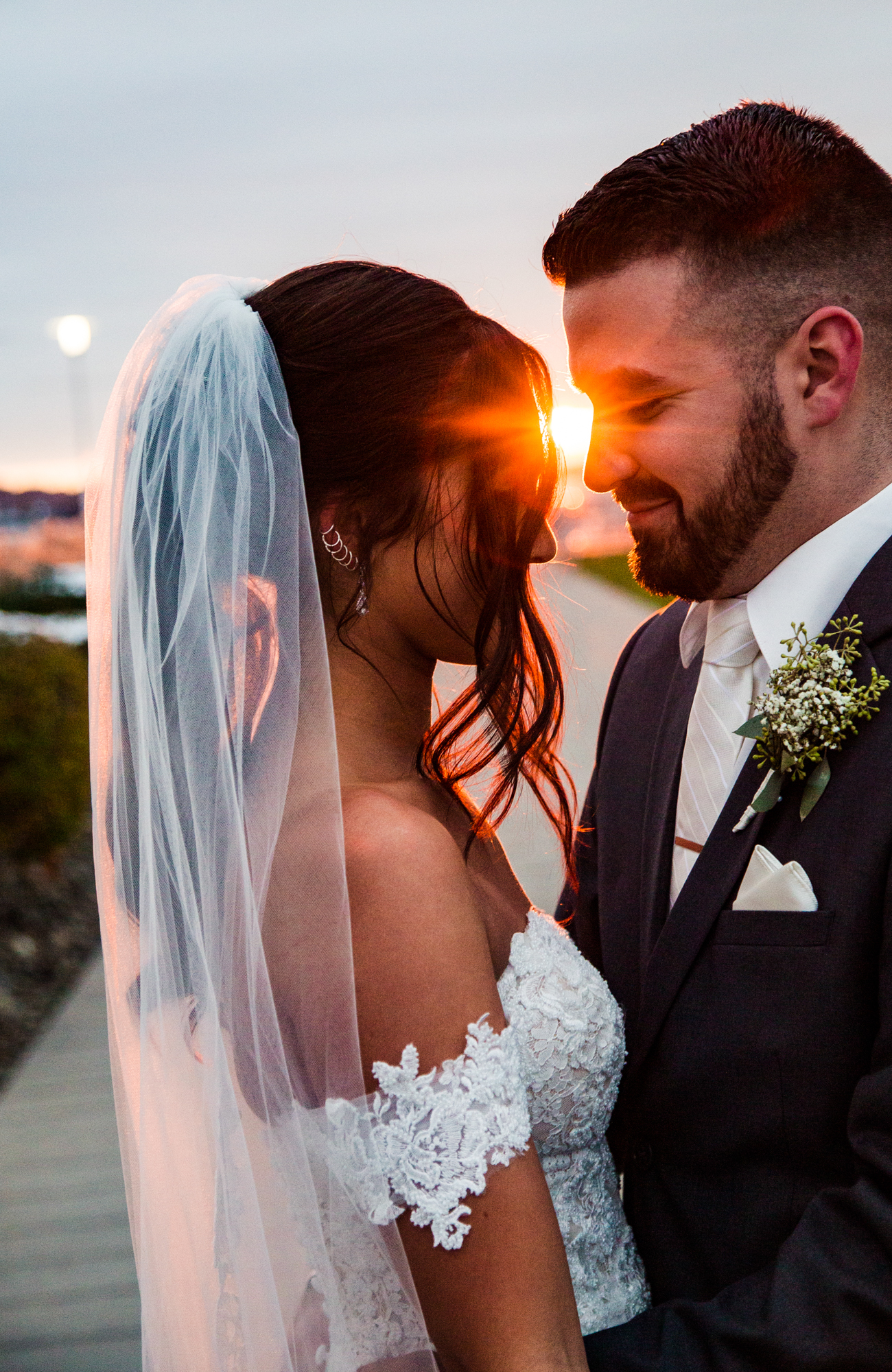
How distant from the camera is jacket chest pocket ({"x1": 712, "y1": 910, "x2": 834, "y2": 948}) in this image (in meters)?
1.96

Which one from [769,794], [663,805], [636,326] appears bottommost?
[663,805]

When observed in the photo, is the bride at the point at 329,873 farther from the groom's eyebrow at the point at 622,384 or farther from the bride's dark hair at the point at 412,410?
the groom's eyebrow at the point at 622,384

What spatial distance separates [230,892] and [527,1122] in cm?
59

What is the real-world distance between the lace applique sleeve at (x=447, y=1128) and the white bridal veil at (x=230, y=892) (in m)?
0.05

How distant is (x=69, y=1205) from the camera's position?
15.5 feet

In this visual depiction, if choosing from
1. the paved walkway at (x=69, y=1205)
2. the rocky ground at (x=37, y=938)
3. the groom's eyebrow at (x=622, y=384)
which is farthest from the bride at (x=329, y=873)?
the rocky ground at (x=37, y=938)

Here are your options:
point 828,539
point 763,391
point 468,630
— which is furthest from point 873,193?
point 468,630

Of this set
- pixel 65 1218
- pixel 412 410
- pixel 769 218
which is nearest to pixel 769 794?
pixel 412 410

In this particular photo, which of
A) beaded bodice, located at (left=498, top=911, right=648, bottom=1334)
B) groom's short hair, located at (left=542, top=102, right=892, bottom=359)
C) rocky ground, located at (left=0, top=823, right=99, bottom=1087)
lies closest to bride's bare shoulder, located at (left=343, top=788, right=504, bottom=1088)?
beaded bodice, located at (left=498, top=911, right=648, bottom=1334)

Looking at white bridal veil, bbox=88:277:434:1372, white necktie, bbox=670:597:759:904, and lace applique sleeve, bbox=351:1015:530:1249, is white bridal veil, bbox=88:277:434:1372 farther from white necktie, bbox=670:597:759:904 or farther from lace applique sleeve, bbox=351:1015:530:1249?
white necktie, bbox=670:597:759:904

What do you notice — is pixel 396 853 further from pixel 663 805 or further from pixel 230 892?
pixel 663 805

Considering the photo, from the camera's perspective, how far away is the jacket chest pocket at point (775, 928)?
1.96 meters

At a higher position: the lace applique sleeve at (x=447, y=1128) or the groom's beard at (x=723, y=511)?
the groom's beard at (x=723, y=511)

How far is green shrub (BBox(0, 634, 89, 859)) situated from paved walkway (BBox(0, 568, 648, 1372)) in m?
1.46
